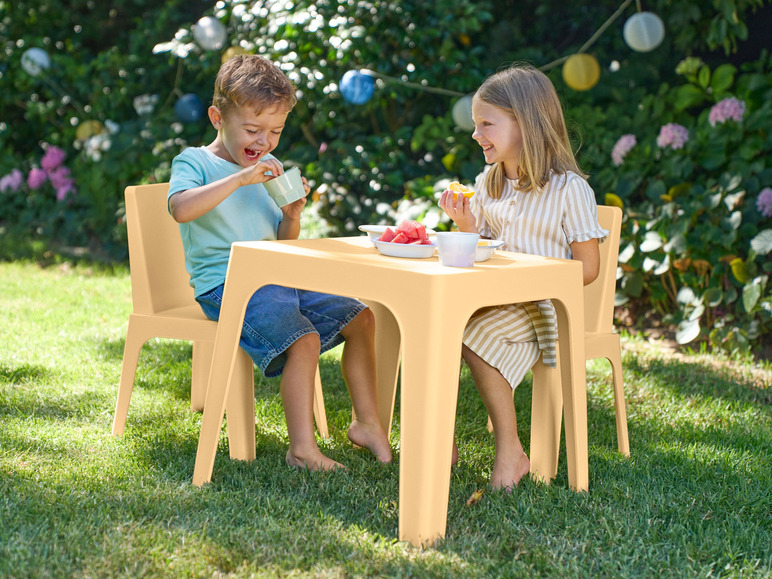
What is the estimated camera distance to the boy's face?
2.44m

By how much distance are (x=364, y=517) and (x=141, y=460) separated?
2.29 feet

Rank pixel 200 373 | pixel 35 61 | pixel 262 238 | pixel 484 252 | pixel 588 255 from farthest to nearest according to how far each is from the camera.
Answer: pixel 35 61, pixel 200 373, pixel 262 238, pixel 588 255, pixel 484 252

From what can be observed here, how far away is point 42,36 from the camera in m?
6.81

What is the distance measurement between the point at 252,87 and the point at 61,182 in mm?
4573

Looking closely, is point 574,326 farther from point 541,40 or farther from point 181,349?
point 541,40

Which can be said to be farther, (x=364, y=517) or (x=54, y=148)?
(x=54, y=148)

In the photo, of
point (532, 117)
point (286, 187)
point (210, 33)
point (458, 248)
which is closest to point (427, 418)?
point (458, 248)

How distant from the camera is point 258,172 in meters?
2.24

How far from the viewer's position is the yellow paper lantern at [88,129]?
6.17 meters

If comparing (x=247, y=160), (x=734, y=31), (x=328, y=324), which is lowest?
(x=328, y=324)

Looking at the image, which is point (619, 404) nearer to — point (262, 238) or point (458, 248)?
point (458, 248)

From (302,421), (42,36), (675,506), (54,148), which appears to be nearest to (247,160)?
(302,421)

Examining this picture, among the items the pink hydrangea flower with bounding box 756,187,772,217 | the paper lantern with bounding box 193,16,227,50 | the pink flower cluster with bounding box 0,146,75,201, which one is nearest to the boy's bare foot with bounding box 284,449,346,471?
the pink hydrangea flower with bounding box 756,187,772,217

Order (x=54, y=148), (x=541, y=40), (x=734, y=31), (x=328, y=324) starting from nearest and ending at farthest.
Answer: (x=328, y=324) → (x=734, y=31) → (x=541, y=40) → (x=54, y=148)
